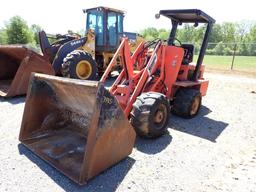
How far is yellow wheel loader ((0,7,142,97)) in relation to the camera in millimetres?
6613

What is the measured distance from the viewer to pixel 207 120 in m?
5.38

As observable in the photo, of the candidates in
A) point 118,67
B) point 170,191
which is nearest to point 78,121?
point 170,191

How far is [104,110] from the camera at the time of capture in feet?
9.48

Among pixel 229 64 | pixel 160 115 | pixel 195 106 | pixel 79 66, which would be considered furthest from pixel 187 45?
pixel 229 64

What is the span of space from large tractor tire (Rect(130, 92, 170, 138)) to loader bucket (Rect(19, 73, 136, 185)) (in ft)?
1.58

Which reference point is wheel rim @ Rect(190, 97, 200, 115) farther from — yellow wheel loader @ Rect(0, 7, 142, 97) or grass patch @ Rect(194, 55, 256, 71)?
grass patch @ Rect(194, 55, 256, 71)

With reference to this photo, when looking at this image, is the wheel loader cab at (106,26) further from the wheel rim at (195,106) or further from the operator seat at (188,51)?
the wheel rim at (195,106)

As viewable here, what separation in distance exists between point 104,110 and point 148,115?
3.45ft

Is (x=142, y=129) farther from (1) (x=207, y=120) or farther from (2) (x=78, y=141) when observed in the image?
(1) (x=207, y=120)

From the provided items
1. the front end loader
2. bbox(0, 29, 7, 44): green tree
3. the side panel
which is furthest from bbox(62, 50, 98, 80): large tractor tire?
bbox(0, 29, 7, 44): green tree

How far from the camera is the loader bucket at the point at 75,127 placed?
282cm

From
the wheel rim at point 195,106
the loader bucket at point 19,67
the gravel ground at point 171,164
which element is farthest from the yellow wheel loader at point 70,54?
the wheel rim at point 195,106

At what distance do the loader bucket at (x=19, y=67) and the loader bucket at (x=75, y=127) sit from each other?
2957 mm

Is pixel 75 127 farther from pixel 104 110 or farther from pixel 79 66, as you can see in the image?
pixel 79 66
